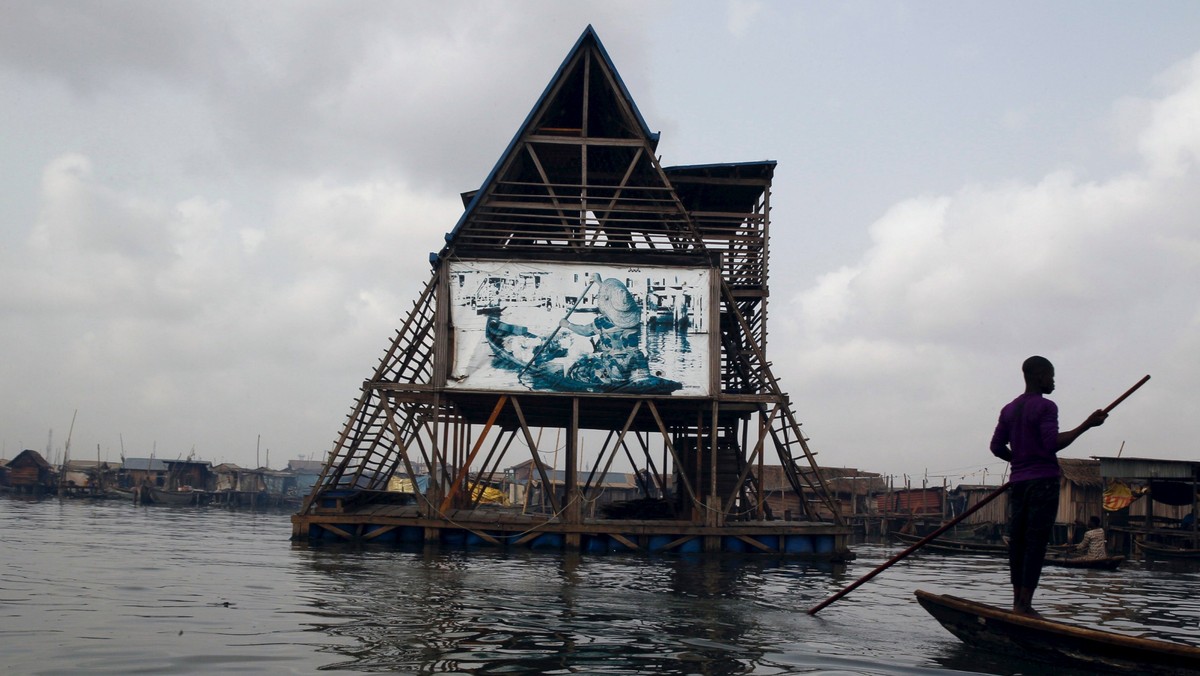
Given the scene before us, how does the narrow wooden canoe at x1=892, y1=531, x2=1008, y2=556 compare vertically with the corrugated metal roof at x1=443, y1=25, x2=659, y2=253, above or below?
below

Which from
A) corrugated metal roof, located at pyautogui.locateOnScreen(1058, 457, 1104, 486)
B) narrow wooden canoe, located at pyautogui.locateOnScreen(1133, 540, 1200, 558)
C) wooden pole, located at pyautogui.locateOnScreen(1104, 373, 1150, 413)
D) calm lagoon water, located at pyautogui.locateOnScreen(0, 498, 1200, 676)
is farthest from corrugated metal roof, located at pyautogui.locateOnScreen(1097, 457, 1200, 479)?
wooden pole, located at pyautogui.locateOnScreen(1104, 373, 1150, 413)

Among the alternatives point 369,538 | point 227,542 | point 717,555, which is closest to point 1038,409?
point 717,555

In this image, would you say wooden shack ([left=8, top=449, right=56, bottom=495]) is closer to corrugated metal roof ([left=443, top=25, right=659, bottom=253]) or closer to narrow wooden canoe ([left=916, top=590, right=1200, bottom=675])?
corrugated metal roof ([left=443, top=25, right=659, bottom=253])

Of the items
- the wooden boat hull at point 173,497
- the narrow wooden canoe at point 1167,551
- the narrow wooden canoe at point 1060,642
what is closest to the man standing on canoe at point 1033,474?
the narrow wooden canoe at point 1060,642

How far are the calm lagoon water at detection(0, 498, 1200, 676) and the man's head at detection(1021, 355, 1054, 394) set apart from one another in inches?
96.5

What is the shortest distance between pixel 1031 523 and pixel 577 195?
20.2 m

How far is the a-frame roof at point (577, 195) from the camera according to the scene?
85.2ft

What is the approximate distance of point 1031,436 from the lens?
8.89m

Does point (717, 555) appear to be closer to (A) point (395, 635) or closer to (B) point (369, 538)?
(B) point (369, 538)

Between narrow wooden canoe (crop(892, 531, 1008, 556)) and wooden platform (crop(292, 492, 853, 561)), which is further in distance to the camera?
narrow wooden canoe (crop(892, 531, 1008, 556))

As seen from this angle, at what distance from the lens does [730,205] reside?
1203 inches

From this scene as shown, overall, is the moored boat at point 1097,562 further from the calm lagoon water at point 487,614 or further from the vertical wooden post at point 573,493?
the vertical wooden post at point 573,493

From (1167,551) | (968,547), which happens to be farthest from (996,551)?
(1167,551)

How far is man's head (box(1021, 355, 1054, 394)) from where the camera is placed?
9.13 meters
